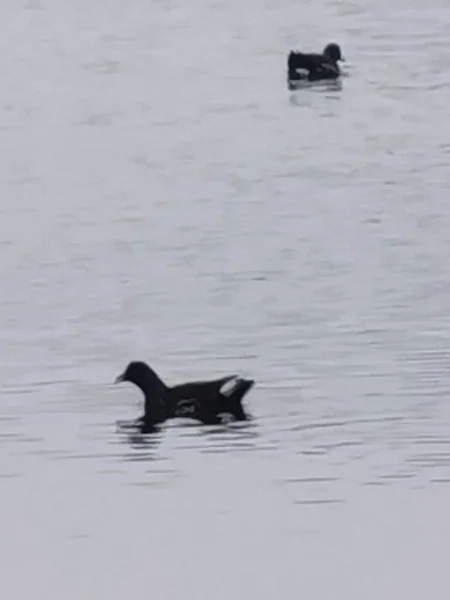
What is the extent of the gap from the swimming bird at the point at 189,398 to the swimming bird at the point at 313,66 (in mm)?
19284

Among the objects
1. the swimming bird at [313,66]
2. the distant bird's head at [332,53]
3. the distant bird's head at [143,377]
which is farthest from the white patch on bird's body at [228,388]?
the distant bird's head at [332,53]

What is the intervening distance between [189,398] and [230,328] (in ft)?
8.33

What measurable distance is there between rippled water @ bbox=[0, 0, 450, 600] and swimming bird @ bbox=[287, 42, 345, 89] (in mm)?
324

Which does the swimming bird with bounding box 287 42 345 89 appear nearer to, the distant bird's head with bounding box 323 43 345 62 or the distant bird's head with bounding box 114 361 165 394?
the distant bird's head with bounding box 323 43 345 62

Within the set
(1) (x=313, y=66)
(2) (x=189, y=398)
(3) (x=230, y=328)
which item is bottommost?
(1) (x=313, y=66)

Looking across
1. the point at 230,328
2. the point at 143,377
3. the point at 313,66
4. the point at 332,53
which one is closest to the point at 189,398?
the point at 143,377

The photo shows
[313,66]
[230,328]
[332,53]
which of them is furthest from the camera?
[332,53]

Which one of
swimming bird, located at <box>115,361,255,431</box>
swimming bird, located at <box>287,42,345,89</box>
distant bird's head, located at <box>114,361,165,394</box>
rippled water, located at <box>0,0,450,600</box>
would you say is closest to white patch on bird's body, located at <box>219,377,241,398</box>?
swimming bird, located at <box>115,361,255,431</box>

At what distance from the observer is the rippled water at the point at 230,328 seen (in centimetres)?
1372

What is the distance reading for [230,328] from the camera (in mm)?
19469

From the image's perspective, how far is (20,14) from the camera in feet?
180

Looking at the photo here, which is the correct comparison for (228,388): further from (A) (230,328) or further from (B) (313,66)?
(B) (313,66)

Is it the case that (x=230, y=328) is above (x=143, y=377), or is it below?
below

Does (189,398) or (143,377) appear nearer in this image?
(189,398)
